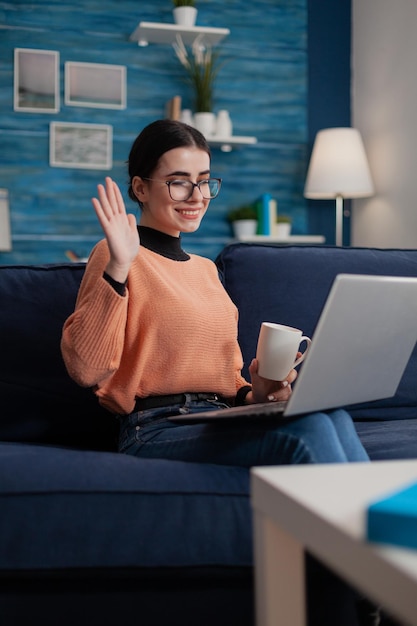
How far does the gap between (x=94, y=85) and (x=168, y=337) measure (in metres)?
3.06

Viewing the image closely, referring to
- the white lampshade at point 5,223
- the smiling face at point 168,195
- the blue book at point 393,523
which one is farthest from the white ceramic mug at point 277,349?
the white lampshade at point 5,223

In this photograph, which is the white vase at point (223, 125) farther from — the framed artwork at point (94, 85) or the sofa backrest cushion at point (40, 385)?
the sofa backrest cushion at point (40, 385)

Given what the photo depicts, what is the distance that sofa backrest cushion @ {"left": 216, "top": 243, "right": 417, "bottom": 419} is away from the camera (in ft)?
6.70

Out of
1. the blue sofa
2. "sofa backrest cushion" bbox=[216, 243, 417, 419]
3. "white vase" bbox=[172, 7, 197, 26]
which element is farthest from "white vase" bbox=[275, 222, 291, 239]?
the blue sofa

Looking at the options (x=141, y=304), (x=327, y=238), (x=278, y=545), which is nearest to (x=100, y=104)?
(x=327, y=238)

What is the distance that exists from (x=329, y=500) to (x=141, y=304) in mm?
916

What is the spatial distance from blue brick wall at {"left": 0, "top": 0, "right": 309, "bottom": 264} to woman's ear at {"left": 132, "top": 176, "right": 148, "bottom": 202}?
2.55m

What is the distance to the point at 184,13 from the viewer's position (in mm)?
4309

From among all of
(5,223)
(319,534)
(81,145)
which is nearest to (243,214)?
(81,145)

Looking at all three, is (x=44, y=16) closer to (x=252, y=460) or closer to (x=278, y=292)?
(x=278, y=292)

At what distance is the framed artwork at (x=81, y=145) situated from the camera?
4.35 meters

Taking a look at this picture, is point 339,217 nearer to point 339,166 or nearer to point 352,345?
point 339,166

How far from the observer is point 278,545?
0.91 m

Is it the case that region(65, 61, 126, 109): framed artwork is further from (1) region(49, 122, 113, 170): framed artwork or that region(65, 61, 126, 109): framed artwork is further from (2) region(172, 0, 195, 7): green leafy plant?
(2) region(172, 0, 195, 7): green leafy plant
